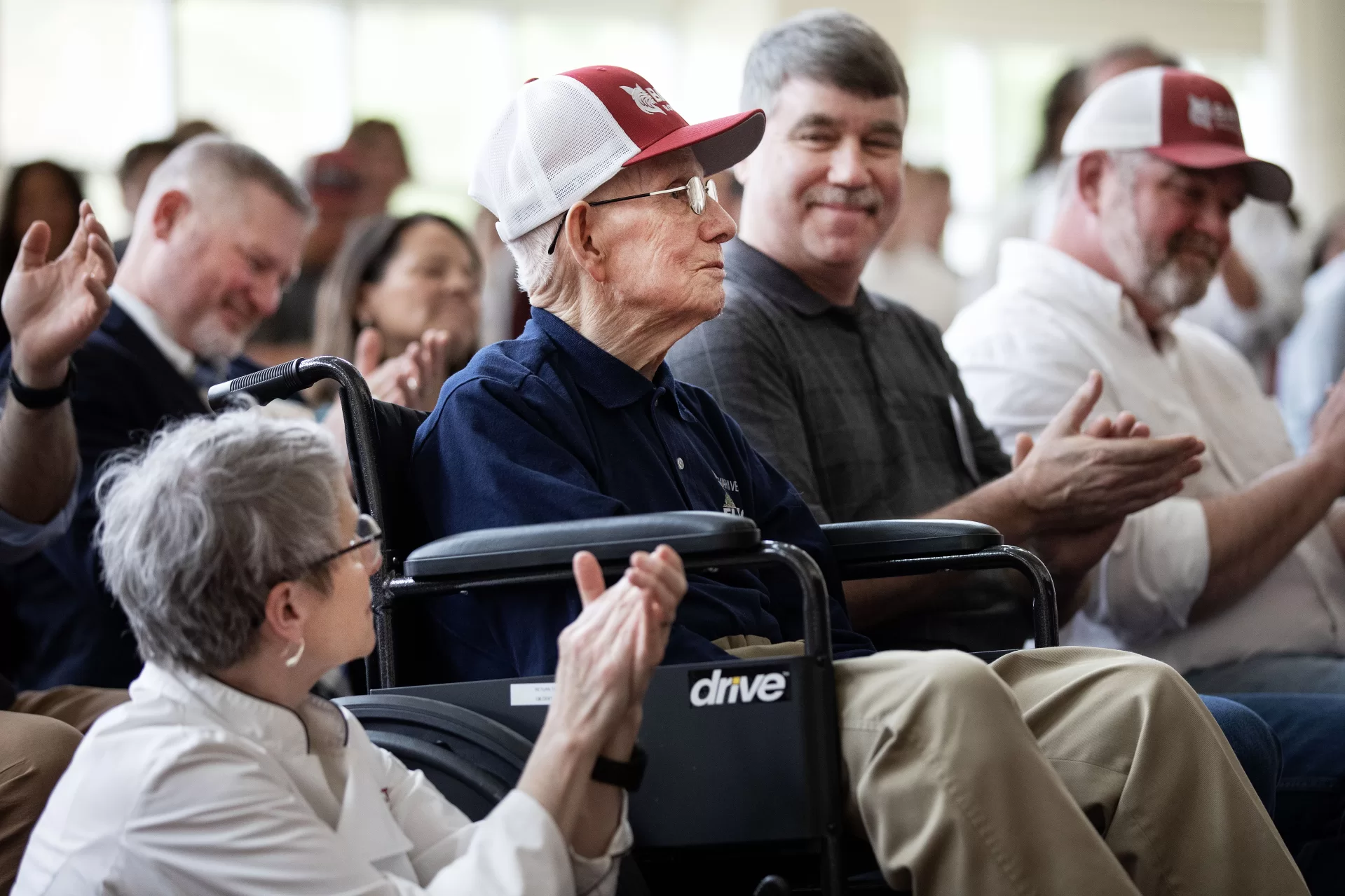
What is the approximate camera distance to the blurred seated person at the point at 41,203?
321 centimetres

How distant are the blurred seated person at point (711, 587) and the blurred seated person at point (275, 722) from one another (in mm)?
218

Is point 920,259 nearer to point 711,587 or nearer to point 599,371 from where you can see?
point 599,371

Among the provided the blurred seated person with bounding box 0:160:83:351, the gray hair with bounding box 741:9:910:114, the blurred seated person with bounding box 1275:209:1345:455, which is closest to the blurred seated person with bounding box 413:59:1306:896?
the gray hair with bounding box 741:9:910:114

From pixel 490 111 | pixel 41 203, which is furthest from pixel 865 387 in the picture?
pixel 490 111

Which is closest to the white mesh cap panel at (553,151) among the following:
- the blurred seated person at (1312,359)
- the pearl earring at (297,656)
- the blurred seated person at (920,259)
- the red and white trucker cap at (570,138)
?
the red and white trucker cap at (570,138)

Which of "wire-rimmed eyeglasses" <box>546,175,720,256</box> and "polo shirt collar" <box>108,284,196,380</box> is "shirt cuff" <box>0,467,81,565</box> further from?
"wire-rimmed eyeglasses" <box>546,175,720,256</box>

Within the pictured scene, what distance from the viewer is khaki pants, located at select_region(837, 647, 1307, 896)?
132 cm

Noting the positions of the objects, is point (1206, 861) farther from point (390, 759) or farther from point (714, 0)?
point (714, 0)

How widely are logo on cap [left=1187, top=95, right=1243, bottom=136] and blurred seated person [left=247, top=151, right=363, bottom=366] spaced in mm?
2166

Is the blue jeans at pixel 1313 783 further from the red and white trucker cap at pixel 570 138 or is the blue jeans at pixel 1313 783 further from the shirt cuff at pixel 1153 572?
the red and white trucker cap at pixel 570 138

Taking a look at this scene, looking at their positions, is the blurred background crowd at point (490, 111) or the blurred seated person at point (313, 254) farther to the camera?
the blurred seated person at point (313, 254)

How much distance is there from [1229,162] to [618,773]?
205 cm

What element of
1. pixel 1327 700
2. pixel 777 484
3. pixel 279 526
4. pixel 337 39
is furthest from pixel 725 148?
pixel 337 39

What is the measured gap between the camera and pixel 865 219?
2.49 meters
